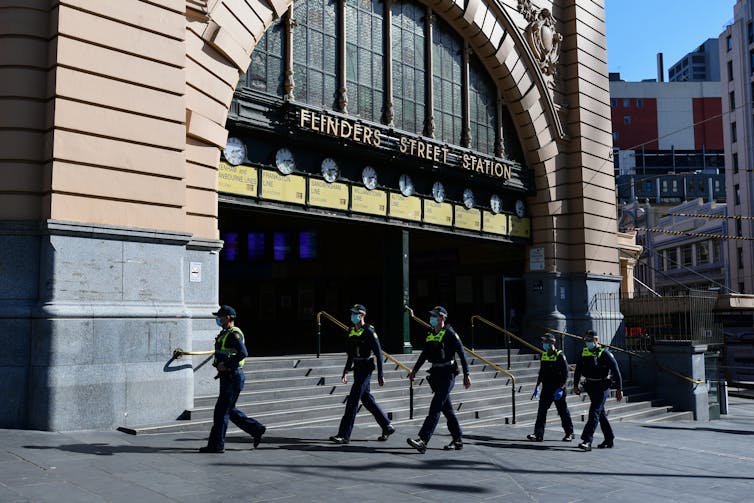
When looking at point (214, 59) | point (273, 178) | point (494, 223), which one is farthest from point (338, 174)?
point (494, 223)

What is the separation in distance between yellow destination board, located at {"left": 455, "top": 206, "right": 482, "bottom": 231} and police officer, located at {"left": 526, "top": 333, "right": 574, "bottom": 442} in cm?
892

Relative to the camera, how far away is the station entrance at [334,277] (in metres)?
24.0

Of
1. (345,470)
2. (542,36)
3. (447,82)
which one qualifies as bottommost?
(345,470)

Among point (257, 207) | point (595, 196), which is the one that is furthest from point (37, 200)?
point (595, 196)

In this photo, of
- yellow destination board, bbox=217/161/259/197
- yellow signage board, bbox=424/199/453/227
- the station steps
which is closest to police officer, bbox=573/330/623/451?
the station steps

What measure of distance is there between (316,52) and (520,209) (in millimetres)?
9113

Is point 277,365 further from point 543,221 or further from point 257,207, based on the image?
point 543,221

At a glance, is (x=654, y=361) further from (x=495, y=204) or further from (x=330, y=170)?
(x=330, y=170)

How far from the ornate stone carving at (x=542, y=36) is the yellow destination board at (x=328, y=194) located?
29.5 feet

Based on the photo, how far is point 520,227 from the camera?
23266 mm

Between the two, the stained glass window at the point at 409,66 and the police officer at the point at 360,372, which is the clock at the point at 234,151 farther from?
the police officer at the point at 360,372

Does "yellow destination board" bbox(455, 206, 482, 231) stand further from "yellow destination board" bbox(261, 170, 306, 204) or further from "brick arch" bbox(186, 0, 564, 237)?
"yellow destination board" bbox(261, 170, 306, 204)

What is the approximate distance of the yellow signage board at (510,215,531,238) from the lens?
75.5 feet

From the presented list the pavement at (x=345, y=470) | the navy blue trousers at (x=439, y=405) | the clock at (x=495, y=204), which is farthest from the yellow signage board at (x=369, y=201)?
the navy blue trousers at (x=439, y=405)
